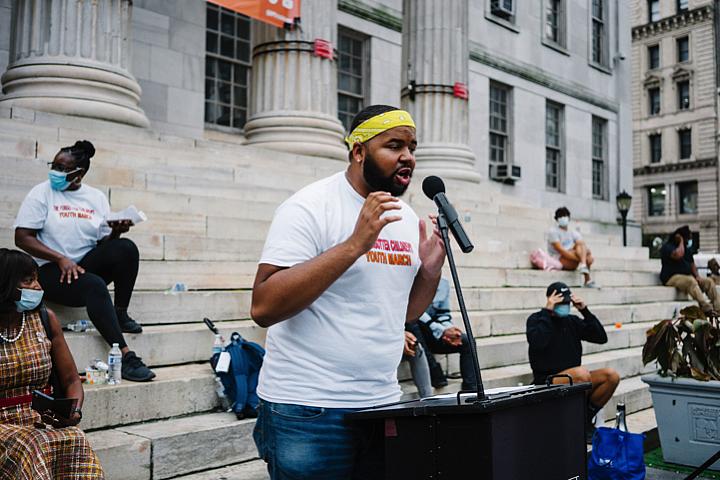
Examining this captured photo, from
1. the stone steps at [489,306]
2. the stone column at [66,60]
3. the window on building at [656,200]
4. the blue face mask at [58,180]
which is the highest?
the window on building at [656,200]

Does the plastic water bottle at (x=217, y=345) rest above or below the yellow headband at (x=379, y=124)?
below

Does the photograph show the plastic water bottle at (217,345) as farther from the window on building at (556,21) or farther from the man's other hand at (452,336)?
the window on building at (556,21)

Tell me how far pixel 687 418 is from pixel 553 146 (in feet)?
57.7

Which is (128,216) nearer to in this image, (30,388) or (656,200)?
(30,388)

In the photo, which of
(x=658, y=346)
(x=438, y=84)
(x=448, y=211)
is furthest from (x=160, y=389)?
(x=438, y=84)

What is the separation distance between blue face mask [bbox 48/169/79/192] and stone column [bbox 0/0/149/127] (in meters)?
3.48

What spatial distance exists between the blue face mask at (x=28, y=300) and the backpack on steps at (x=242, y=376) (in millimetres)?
1524

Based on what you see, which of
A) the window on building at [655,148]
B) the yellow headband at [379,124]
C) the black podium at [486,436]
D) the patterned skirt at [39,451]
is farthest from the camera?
the window on building at [655,148]

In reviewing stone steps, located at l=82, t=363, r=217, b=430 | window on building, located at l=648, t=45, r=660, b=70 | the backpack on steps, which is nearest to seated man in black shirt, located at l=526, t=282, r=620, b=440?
the backpack on steps

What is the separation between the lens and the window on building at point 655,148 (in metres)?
53.0

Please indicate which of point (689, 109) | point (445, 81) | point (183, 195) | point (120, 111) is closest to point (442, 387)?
point (183, 195)

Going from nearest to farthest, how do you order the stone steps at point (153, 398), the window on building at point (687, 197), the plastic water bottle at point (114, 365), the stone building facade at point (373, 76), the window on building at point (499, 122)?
the stone steps at point (153, 398) → the plastic water bottle at point (114, 365) → the stone building facade at point (373, 76) → the window on building at point (499, 122) → the window on building at point (687, 197)

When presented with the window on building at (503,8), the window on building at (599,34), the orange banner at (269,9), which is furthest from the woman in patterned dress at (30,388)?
the window on building at (599,34)

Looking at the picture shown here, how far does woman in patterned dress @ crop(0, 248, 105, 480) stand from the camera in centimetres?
338
